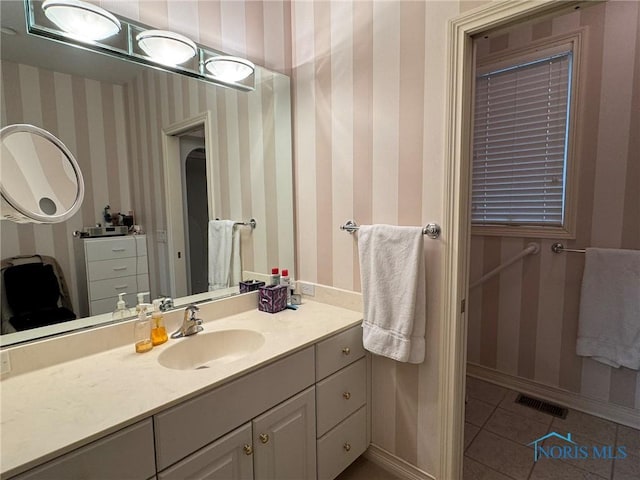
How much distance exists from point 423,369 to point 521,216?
145 cm

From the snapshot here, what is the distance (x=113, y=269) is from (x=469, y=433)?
2.11 meters

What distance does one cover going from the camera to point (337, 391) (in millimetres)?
1537

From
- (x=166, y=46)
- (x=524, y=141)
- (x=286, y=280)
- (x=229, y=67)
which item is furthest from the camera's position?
(x=524, y=141)

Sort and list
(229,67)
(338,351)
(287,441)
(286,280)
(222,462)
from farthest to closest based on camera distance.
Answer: (286,280) → (229,67) → (338,351) → (287,441) → (222,462)

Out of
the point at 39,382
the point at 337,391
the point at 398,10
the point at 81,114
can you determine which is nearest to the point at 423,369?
the point at 337,391

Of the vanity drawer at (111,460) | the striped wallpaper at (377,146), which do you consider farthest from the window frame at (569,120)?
the vanity drawer at (111,460)

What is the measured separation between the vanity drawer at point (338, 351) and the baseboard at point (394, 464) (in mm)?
534

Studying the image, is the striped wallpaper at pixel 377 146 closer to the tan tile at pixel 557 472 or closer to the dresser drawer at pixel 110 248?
the tan tile at pixel 557 472

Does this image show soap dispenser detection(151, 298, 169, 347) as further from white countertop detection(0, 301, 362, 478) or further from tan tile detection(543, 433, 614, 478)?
tan tile detection(543, 433, 614, 478)

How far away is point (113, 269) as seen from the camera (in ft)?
4.61

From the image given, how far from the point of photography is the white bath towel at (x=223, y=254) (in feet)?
5.74

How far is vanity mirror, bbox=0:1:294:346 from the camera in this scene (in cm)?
116

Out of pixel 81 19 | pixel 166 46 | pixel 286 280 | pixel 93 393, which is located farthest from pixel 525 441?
pixel 81 19

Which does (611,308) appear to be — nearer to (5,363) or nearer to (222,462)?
(222,462)
